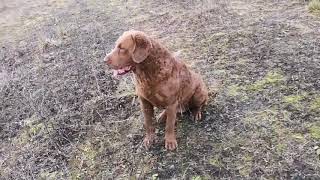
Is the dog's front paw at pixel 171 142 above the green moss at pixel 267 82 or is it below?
below

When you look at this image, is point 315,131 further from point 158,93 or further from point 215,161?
point 158,93

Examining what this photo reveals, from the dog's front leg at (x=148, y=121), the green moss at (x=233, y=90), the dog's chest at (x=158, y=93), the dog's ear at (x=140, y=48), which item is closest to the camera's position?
the dog's ear at (x=140, y=48)

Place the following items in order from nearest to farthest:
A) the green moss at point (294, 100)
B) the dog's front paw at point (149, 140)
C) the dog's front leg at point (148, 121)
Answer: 1. the dog's front leg at point (148, 121)
2. the dog's front paw at point (149, 140)
3. the green moss at point (294, 100)

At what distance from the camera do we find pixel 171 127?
448cm

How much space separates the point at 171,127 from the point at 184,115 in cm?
69

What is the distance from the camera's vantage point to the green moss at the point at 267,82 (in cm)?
546

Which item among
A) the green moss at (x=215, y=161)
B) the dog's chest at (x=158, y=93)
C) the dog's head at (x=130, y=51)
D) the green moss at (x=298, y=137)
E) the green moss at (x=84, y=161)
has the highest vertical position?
the dog's head at (x=130, y=51)

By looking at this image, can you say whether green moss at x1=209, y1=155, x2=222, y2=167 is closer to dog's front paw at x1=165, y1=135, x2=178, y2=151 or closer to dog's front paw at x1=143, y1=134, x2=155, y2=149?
dog's front paw at x1=165, y1=135, x2=178, y2=151

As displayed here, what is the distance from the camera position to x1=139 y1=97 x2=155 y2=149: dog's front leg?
4419 millimetres

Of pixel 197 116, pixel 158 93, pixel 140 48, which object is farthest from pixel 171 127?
pixel 140 48

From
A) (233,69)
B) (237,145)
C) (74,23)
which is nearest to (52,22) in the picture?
(74,23)

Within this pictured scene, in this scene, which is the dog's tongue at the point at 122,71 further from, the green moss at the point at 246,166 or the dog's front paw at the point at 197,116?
the green moss at the point at 246,166

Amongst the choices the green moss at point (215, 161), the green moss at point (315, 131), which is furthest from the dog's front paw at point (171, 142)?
the green moss at point (315, 131)

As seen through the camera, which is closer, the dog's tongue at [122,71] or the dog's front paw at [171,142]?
the dog's tongue at [122,71]
